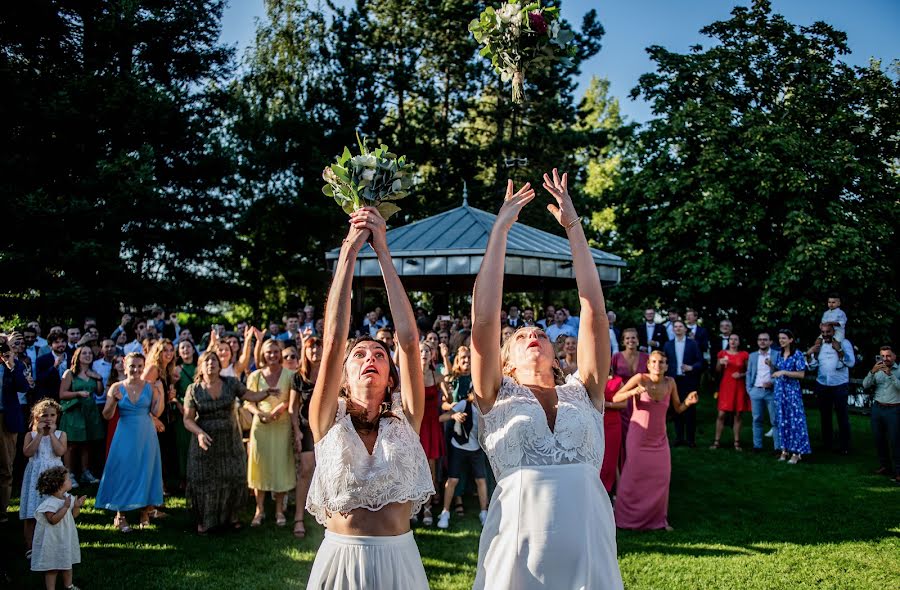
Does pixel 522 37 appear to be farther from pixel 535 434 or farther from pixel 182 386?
pixel 182 386

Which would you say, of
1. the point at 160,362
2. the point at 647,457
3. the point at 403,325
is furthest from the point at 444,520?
the point at 403,325

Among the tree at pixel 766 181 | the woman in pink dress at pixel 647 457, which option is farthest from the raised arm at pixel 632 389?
the tree at pixel 766 181

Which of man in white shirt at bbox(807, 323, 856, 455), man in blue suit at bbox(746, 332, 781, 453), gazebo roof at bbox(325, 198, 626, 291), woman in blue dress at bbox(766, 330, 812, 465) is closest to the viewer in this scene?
woman in blue dress at bbox(766, 330, 812, 465)

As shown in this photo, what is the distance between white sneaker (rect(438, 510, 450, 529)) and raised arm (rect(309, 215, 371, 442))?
15.6 ft

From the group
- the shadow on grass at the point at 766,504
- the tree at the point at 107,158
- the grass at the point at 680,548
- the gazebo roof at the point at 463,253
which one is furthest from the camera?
the tree at the point at 107,158

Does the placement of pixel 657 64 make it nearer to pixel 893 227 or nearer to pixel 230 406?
pixel 893 227

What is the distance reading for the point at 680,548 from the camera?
679 cm

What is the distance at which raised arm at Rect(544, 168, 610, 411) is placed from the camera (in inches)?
121

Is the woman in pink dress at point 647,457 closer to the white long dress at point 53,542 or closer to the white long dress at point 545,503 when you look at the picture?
the white long dress at point 545,503

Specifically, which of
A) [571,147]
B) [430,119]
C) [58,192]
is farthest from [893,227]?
[58,192]

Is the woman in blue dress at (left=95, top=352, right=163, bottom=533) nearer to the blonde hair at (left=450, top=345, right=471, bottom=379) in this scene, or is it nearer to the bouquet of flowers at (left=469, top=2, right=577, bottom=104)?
the blonde hair at (left=450, top=345, right=471, bottom=379)

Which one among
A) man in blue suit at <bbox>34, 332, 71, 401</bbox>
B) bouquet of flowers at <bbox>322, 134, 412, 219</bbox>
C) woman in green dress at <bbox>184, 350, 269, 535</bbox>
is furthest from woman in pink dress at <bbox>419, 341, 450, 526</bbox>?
man in blue suit at <bbox>34, 332, 71, 401</bbox>

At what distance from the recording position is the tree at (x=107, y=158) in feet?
55.6

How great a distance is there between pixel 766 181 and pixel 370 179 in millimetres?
18272
